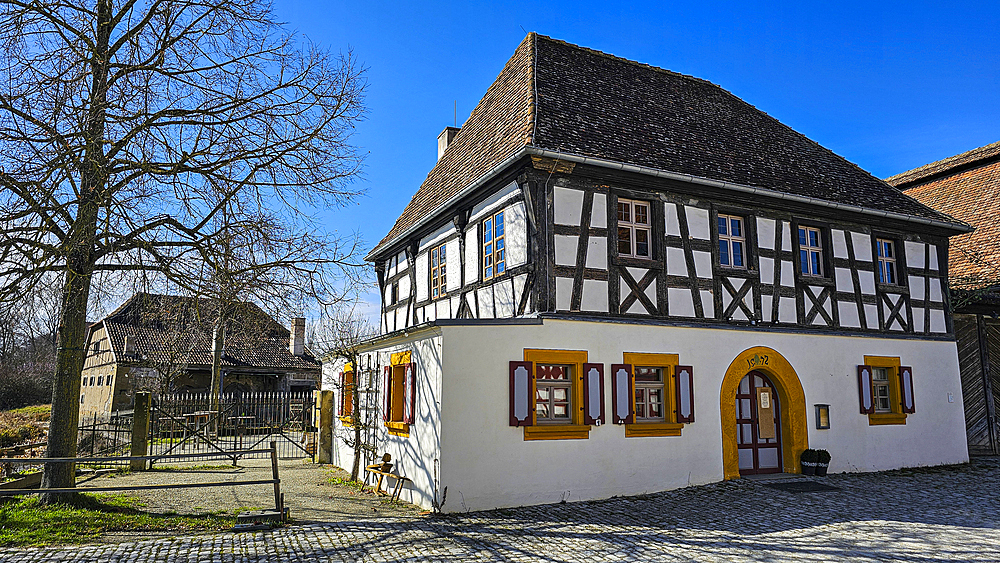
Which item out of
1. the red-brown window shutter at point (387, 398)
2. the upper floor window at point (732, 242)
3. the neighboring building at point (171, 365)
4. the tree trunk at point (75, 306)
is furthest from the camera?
the neighboring building at point (171, 365)

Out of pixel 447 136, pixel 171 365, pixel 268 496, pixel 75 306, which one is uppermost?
pixel 447 136

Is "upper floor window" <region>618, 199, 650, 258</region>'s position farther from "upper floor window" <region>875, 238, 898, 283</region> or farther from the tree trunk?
the tree trunk

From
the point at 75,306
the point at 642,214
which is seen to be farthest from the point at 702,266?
the point at 75,306

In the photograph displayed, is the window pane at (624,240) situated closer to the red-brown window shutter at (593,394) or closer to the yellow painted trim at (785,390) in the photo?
the red-brown window shutter at (593,394)

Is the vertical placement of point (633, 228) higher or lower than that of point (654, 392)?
higher

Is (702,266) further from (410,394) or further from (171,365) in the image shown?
(171,365)

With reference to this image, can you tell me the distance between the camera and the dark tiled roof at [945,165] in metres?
20.5

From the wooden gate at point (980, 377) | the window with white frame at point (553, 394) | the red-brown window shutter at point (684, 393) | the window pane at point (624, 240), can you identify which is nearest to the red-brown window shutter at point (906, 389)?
the wooden gate at point (980, 377)

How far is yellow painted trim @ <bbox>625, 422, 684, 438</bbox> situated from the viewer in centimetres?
1084

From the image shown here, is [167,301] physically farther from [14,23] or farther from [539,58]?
[539,58]

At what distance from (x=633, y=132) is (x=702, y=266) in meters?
2.85

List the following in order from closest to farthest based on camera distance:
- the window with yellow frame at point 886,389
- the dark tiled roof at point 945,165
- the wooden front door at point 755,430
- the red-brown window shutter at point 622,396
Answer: the red-brown window shutter at point 622,396, the wooden front door at point 755,430, the window with yellow frame at point 886,389, the dark tiled roof at point 945,165

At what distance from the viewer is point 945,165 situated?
21766 mm

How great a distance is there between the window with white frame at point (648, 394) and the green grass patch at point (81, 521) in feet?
21.3
